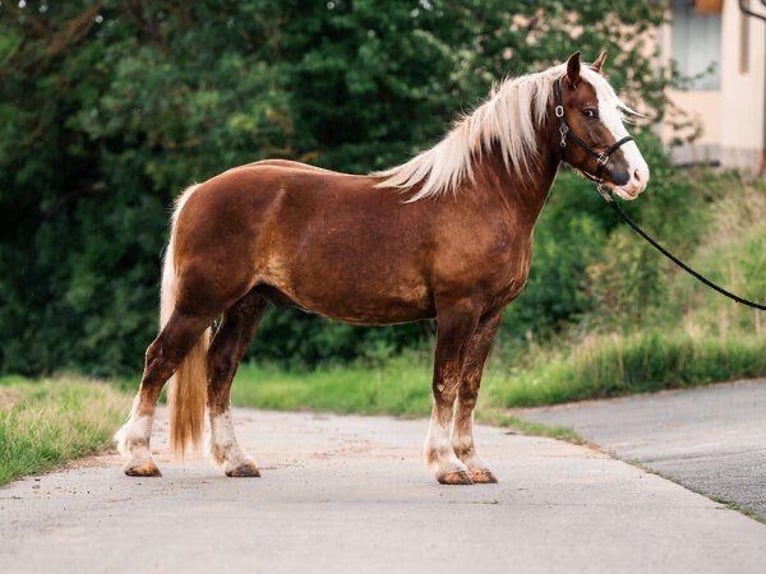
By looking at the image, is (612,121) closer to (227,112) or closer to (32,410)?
(32,410)

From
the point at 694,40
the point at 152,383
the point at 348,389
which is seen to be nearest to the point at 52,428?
the point at 152,383

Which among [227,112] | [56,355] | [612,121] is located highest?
[227,112]

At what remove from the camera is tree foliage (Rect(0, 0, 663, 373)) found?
2814cm

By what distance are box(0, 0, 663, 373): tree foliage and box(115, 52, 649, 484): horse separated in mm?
15707

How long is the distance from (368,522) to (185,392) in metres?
2.77

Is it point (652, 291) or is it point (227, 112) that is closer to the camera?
point (652, 291)

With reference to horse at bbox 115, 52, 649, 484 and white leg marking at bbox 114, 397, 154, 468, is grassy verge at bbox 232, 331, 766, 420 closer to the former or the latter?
horse at bbox 115, 52, 649, 484

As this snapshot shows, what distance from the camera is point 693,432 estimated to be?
13914 millimetres

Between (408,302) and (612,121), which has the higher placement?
(612,121)

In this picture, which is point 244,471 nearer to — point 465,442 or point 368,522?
point 465,442

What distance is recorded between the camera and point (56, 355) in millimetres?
33406

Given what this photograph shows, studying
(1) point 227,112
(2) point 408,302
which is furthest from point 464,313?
(1) point 227,112

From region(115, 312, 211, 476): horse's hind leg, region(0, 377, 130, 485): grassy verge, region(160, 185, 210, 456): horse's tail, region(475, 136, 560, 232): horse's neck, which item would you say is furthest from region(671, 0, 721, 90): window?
region(115, 312, 211, 476): horse's hind leg

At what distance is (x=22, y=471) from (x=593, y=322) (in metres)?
11.7
